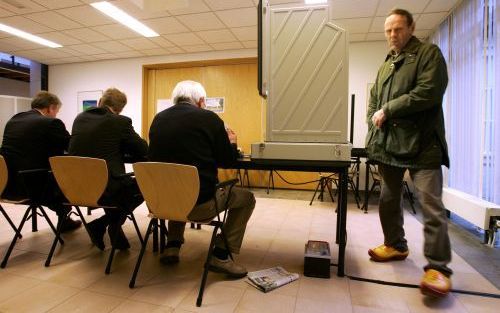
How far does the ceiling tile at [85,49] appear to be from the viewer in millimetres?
5090

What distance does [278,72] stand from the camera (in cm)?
176

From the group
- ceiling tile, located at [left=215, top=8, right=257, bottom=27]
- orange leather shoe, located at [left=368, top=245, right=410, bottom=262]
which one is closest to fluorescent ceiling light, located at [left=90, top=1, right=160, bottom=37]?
ceiling tile, located at [left=215, top=8, right=257, bottom=27]

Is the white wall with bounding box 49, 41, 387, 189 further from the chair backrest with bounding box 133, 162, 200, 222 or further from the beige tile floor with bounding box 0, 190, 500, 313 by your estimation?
the chair backrest with bounding box 133, 162, 200, 222

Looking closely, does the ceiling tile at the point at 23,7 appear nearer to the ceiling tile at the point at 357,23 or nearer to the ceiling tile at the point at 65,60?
the ceiling tile at the point at 65,60

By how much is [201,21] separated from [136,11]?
812 millimetres

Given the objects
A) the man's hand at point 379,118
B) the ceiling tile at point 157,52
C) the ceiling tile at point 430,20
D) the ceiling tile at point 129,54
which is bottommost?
the man's hand at point 379,118

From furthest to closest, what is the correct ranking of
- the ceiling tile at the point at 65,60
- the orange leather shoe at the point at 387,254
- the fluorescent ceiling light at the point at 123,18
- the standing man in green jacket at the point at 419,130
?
1. the ceiling tile at the point at 65,60
2. the fluorescent ceiling light at the point at 123,18
3. the orange leather shoe at the point at 387,254
4. the standing man in green jacket at the point at 419,130

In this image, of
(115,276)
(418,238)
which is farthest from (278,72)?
(418,238)

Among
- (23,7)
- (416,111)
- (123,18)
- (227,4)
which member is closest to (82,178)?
(416,111)

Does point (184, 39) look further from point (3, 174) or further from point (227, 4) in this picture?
point (3, 174)

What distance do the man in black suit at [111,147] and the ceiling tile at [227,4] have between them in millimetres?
1994

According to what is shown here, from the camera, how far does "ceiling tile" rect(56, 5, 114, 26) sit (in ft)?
11.9

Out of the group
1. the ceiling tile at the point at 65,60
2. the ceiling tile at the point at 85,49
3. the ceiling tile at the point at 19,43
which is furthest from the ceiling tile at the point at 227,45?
the ceiling tile at the point at 19,43

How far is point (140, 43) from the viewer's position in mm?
4887
